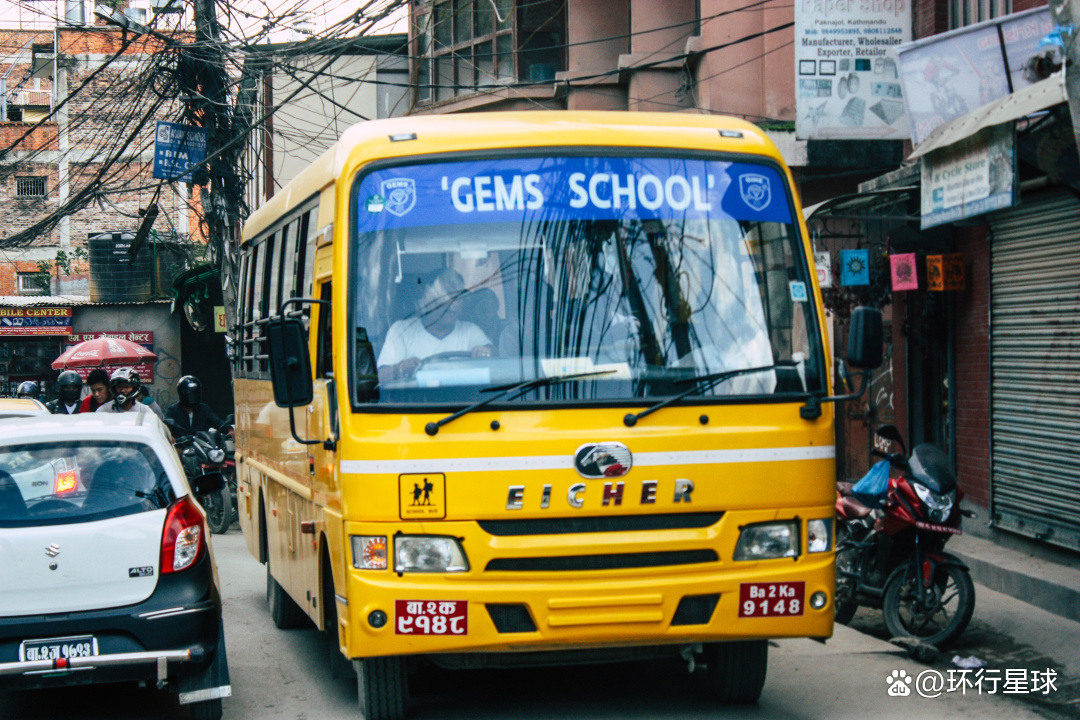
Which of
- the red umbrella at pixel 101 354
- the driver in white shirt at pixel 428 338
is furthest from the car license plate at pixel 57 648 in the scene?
the red umbrella at pixel 101 354

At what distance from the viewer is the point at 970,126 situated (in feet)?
27.4

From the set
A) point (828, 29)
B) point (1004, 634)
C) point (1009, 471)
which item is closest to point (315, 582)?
point (1004, 634)

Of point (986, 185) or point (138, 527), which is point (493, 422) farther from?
point (986, 185)

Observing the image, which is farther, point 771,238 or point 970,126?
point 970,126

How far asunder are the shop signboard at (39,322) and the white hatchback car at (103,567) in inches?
888

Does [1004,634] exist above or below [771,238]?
below

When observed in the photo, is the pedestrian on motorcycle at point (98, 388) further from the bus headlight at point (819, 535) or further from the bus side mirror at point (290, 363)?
the bus headlight at point (819, 535)

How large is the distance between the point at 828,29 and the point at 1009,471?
4.88m

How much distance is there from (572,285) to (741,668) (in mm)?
2091

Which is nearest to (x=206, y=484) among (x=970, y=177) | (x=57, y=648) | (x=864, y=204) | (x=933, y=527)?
(x=57, y=648)

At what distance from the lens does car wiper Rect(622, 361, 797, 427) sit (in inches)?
209

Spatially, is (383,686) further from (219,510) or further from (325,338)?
(219,510)

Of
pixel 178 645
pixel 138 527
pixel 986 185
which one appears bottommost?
pixel 178 645

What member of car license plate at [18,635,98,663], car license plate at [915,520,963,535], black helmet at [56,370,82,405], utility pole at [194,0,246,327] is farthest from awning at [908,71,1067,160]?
utility pole at [194,0,246,327]
